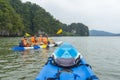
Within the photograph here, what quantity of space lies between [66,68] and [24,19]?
355 ft

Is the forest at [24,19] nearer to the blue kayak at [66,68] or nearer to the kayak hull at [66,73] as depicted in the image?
the blue kayak at [66,68]

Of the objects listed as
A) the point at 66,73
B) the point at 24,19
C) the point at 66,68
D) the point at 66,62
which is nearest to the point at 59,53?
the point at 66,62

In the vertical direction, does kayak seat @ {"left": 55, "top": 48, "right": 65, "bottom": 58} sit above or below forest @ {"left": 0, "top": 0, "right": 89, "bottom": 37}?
below

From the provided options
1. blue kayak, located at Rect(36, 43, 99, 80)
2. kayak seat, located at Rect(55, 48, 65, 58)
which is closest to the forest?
kayak seat, located at Rect(55, 48, 65, 58)

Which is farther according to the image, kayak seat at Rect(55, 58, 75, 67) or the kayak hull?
kayak seat at Rect(55, 58, 75, 67)

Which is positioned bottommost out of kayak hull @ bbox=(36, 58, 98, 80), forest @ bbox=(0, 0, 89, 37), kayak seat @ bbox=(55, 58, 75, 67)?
kayak hull @ bbox=(36, 58, 98, 80)

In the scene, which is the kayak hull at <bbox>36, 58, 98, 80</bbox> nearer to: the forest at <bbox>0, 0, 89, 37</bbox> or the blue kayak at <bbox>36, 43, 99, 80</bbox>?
the blue kayak at <bbox>36, 43, 99, 80</bbox>

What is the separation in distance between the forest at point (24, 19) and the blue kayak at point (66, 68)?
70.2 m

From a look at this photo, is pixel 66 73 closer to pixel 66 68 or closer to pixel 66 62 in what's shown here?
pixel 66 68

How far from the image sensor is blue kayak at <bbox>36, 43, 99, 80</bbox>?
882cm

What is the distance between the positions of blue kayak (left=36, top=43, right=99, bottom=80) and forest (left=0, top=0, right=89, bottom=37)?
70200mm

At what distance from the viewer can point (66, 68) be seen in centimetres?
944

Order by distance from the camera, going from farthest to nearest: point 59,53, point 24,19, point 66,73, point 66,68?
point 24,19 < point 59,53 < point 66,68 < point 66,73

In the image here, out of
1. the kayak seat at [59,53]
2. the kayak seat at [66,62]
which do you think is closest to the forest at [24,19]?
the kayak seat at [59,53]
